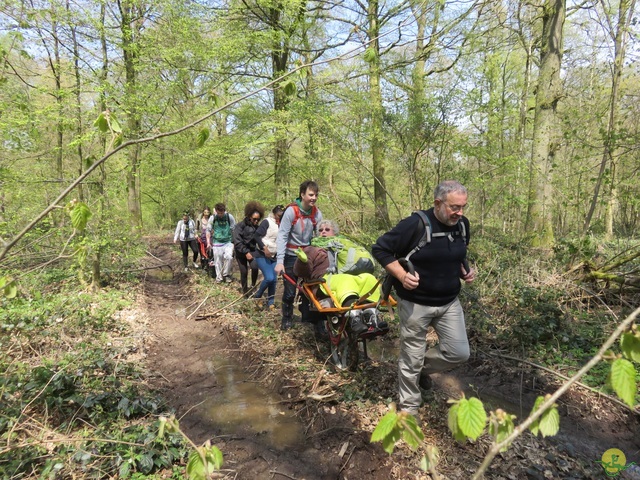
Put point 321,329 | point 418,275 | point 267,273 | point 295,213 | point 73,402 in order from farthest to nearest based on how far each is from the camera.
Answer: point 267,273 → point 295,213 → point 321,329 → point 73,402 → point 418,275

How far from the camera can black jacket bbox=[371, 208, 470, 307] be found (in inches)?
125

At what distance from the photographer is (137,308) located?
7219 millimetres

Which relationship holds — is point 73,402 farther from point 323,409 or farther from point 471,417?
point 471,417

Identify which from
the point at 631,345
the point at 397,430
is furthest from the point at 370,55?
the point at 397,430

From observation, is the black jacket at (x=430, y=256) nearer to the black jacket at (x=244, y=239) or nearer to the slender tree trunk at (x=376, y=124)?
the black jacket at (x=244, y=239)

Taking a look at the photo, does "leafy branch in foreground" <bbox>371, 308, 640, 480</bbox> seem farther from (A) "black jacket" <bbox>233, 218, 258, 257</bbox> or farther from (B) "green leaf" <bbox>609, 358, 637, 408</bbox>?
(A) "black jacket" <bbox>233, 218, 258, 257</bbox>

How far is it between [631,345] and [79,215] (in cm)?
215

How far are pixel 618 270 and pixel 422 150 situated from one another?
182 inches

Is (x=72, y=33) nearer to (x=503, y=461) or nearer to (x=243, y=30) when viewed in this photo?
(x=243, y=30)

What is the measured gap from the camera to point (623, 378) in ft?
3.37

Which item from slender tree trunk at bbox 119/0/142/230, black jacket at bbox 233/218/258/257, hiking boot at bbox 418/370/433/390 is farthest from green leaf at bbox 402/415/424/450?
slender tree trunk at bbox 119/0/142/230

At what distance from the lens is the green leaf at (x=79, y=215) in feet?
5.08

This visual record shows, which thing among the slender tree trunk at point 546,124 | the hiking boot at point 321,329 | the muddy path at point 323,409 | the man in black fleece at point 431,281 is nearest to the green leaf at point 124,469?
the muddy path at point 323,409

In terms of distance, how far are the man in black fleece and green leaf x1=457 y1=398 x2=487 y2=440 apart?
1.92 meters
